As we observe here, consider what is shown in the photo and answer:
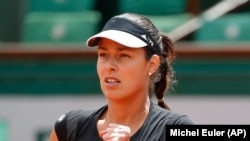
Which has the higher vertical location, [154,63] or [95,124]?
[154,63]

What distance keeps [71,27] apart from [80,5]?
7.9 inches

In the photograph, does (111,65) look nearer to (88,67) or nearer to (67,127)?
(67,127)

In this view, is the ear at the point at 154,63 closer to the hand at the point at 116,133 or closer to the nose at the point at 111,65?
the nose at the point at 111,65

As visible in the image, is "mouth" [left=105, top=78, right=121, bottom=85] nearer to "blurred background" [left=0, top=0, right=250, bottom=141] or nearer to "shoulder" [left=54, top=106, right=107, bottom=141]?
"shoulder" [left=54, top=106, right=107, bottom=141]

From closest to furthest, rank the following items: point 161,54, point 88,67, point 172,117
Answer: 1. point 172,117
2. point 161,54
3. point 88,67

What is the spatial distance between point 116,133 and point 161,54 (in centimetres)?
36

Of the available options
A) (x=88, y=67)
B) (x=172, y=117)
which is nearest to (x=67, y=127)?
(x=172, y=117)

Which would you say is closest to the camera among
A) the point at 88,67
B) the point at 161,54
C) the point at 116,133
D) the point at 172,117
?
the point at 116,133

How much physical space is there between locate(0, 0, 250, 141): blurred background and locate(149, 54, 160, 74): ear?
2197 millimetres

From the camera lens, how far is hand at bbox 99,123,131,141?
202 cm

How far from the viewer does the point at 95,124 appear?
2.18 meters

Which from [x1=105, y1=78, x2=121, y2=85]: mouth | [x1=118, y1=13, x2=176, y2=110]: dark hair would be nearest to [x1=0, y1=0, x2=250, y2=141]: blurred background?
[x1=118, y1=13, x2=176, y2=110]: dark hair

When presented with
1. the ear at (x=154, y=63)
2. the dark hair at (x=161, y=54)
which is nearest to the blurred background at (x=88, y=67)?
the dark hair at (x=161, y=54)

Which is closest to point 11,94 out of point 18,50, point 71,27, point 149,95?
point 18,50
